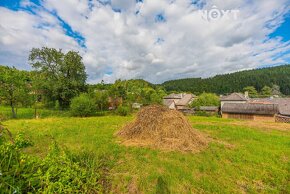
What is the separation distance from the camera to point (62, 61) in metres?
22.5

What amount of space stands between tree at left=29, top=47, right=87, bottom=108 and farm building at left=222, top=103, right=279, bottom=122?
2525 centimetres

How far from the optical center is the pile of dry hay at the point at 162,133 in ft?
22.4

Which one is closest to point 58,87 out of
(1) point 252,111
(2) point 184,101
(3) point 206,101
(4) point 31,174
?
(4) point 31,174

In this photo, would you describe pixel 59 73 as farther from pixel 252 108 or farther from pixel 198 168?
pixel 252 108

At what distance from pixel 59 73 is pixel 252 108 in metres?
30.4

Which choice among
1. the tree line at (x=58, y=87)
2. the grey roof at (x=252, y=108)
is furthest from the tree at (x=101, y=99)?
the grey roof at (x=252, y=108)

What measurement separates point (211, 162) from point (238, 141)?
3.71 metres

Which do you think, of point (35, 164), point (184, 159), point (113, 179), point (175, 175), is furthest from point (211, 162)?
point (35, 164)

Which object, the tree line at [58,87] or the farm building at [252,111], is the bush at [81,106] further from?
the farm building at [252,111]

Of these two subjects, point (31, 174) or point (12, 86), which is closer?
point (31, 174)

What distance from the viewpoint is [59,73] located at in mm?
22688

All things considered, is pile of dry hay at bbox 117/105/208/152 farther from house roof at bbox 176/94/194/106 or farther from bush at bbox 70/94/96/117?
house roof at bbox 176/94/194/106

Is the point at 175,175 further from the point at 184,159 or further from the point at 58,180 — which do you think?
the point at 58,180

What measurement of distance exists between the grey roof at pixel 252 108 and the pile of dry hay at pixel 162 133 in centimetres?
1974
